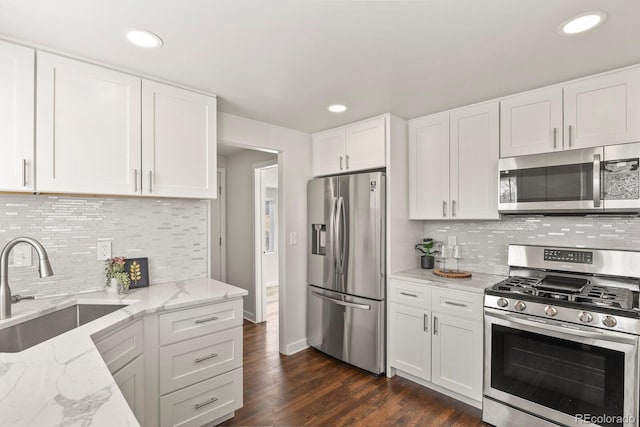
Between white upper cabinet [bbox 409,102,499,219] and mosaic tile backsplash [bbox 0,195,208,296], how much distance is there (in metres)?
1.89

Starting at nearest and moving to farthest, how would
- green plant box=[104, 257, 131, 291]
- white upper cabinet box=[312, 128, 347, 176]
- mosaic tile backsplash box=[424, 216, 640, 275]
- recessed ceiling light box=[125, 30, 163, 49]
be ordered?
recessed ceiling light box=[125, 30, 163, 49], green plant box=[104, 257, 131, 291], mosaic tile backsplash box=[424, 216, 640, 275], white upper cabinet box=[312, 128, 347, 176]

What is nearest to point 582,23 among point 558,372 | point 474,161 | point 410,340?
point 474,161

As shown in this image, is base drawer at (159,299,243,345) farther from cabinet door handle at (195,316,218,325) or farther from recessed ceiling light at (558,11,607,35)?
recessed ceiling light at (558,11,607,35)

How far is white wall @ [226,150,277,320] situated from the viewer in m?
4.26

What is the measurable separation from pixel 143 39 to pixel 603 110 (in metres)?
2.72

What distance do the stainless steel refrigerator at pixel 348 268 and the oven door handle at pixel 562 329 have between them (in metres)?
0.96

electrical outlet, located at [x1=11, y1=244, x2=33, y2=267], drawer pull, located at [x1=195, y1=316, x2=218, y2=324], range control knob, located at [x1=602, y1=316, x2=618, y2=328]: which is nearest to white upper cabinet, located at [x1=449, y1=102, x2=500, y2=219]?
range control knob, located at [x1=602, y1=316, x2=618, y2=328]

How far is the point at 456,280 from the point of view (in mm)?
2600

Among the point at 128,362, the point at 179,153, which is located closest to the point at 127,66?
the point at 179,153

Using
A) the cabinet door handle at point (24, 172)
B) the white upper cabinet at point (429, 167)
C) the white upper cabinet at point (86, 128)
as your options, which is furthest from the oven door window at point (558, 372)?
the cabinet door handle at point (24, 172)

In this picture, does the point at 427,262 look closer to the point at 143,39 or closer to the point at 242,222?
the point at 242,222

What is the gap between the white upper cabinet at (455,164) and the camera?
2594mm

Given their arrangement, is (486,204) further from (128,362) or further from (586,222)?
(128,362)

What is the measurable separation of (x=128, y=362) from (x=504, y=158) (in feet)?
8.87
